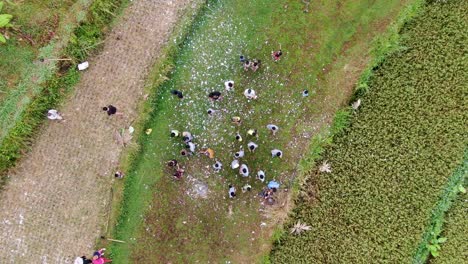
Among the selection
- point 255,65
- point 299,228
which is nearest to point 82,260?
point 299,228

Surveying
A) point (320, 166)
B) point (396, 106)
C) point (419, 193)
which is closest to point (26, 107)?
point (320, 166)

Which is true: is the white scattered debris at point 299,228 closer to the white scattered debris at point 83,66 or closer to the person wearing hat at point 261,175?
the person wearing hat at point 261,175

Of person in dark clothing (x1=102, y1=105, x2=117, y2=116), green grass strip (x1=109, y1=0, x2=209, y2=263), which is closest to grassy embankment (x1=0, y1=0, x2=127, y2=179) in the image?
person in dark clothing (x1=102, y1=105, x2=117, y2=116)

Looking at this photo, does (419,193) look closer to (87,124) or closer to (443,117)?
(443,117)

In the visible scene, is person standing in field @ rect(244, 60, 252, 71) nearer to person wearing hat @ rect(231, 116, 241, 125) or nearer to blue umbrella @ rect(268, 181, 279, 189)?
person wearing hat @ rect(231, 116, 241, 125)

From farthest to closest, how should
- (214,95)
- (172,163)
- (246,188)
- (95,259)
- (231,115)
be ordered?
(231,115) < (246,188) < (172,163) < (214,95) < (95,259)

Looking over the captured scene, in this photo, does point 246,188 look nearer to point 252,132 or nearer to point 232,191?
point 232,191
